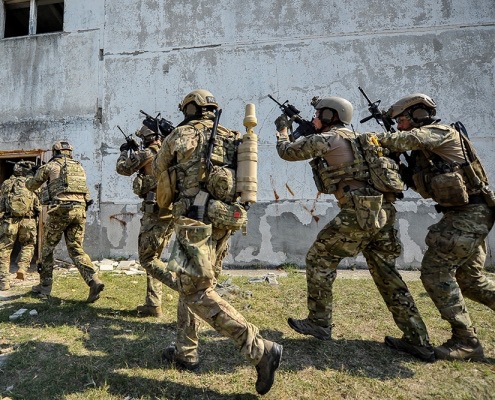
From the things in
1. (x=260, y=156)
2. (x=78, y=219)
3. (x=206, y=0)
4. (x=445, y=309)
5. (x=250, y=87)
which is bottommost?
(x=445, y=309)

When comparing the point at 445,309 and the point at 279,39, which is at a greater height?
the point at 279,39

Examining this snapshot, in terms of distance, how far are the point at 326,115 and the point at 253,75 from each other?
4.66 metres

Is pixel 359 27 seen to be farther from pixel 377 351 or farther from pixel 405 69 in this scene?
pixel 377 351

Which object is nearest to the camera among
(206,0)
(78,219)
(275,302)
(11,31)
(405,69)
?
(275,302)

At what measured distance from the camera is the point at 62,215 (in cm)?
476

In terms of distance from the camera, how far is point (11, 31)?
9.27 m

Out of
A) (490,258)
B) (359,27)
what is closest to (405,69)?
(359,27)

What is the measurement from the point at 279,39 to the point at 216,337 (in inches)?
246

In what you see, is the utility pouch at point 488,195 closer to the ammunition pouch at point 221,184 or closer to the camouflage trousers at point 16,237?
the ammunition pouch at point 221,184

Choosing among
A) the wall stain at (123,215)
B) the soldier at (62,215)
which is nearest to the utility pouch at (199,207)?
the soldier at (62,215)

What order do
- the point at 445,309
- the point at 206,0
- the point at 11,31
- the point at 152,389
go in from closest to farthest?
the point at 152,389 → the point at 445,309 → the point at 206,0 → the point at 11,31

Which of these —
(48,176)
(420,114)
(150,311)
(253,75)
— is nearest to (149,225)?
(150,311)

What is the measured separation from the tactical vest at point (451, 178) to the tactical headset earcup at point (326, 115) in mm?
799

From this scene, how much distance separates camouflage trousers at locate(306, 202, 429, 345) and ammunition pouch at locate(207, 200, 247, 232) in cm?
79
